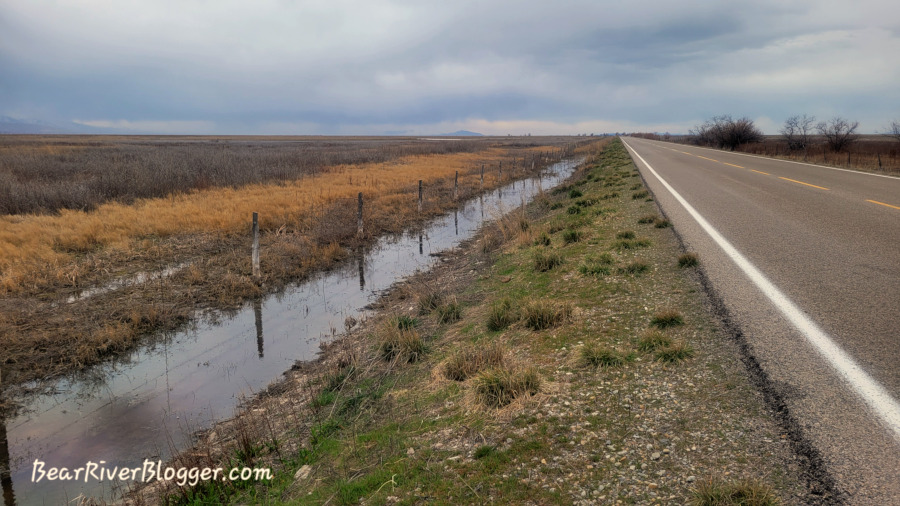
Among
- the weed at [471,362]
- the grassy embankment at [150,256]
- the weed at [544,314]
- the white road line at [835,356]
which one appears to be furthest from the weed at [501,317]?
the grassy embankment at [150,256]

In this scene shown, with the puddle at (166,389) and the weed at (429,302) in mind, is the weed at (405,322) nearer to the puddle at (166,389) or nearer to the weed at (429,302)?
the weed at (429,302)

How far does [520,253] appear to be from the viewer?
35.2ft

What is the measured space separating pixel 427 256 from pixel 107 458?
9556mm

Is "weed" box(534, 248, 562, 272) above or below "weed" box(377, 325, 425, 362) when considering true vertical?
above

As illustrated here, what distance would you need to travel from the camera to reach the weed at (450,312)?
7426 millimetres

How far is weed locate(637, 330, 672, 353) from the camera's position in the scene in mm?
4318

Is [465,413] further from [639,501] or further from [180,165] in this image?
[180,165]

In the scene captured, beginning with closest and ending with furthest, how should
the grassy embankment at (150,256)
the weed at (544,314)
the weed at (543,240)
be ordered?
the weed at (544,314), the grassy embankment at (150,256), the weed at (543,240)

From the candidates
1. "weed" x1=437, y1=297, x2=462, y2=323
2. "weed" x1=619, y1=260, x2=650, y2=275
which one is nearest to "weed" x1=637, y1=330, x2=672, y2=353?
"weed" x1=619, y1=260, x2=650, y2=275

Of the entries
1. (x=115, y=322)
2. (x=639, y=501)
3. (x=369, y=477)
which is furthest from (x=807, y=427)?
(x=115, y=322)

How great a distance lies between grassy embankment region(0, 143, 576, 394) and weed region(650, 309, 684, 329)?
8452mm

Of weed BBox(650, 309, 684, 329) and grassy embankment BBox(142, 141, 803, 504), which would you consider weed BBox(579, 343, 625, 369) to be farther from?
weed BBox(650, 309, 684, 329)

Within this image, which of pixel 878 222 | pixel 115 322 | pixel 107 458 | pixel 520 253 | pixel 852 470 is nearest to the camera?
pixel 852 470

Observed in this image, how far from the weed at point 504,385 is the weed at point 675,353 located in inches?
43.9
